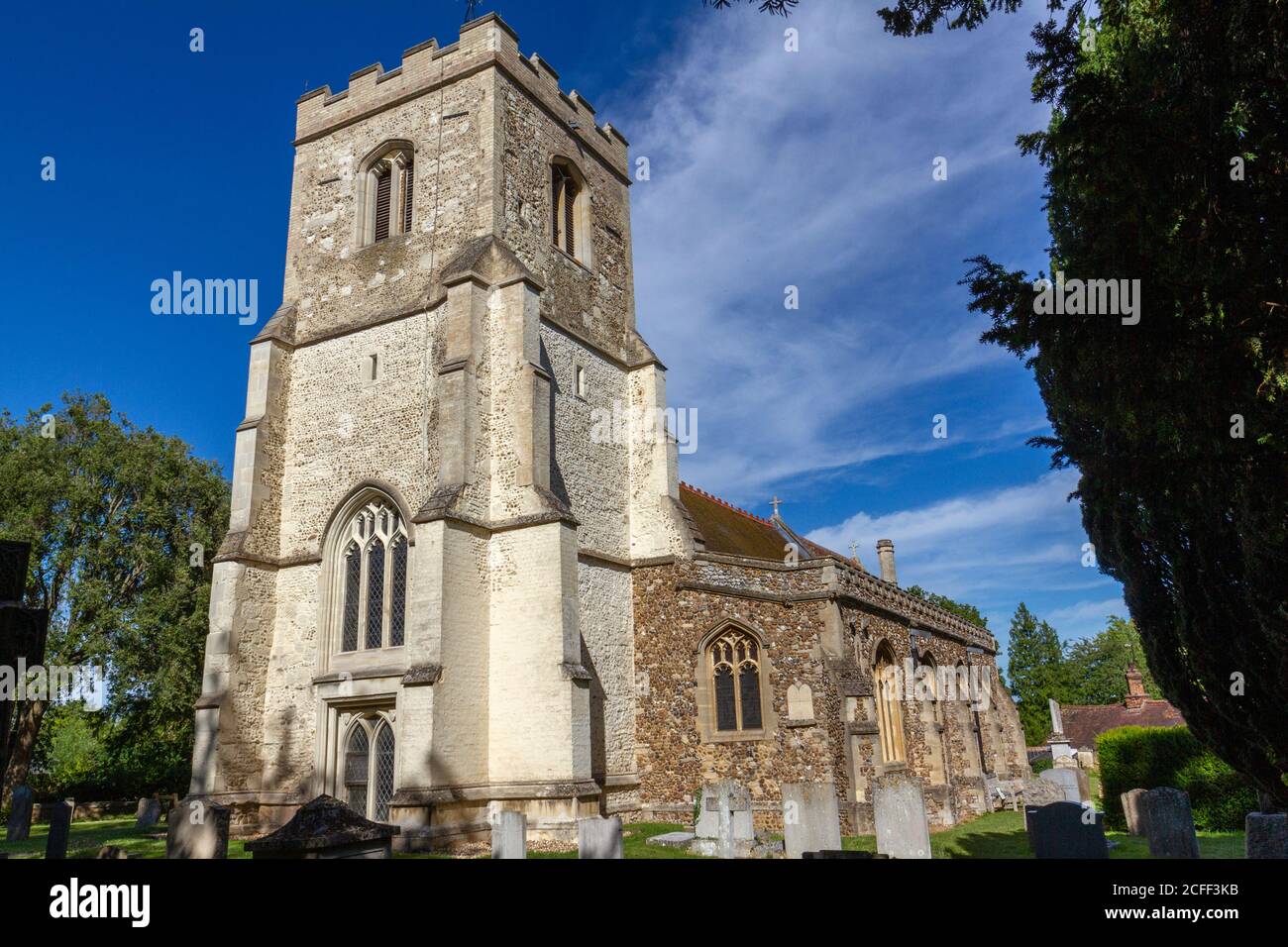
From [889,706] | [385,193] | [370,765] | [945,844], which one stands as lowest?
[945,844]

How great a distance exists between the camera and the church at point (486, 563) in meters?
15.0

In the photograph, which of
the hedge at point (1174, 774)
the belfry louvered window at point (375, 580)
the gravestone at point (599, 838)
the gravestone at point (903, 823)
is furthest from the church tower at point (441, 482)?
the hedge at point (1174, 774)

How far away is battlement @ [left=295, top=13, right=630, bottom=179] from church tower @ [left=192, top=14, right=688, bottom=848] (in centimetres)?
8

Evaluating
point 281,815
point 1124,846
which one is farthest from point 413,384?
point 1124,846

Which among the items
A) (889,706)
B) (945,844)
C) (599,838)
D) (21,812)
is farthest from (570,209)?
(21,812)

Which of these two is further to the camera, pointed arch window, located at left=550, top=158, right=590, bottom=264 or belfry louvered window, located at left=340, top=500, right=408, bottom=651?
pointed arch window, located at left=550, top=158, right=590, bottom=264

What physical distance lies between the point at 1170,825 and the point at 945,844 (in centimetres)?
654

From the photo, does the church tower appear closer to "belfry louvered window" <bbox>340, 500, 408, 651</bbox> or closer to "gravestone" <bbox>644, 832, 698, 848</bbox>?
"belfry louvered window" <bbox>340, 500, 408, 651</bbox>

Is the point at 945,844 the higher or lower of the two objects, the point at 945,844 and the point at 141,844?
the lower

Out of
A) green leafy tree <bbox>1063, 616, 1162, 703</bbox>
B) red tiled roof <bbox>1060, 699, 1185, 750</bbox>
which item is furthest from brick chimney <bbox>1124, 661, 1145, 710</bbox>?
green leafy tree <bbox>1063, 616, 1162, 703</bbox>

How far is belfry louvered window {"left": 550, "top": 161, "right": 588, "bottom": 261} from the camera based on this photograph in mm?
20859

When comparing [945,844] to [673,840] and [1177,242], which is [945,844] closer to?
[673,840]

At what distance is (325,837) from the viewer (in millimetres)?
7414
